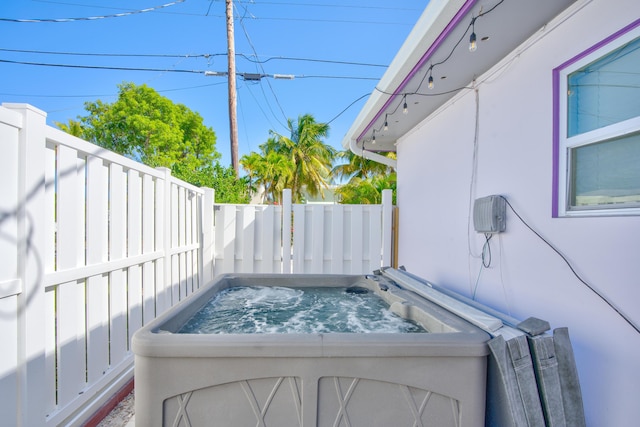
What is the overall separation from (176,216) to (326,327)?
218 cm

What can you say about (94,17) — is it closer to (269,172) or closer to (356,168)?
(269,172)

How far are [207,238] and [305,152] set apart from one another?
1199 cm

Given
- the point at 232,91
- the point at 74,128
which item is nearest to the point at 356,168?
the point at 232,91

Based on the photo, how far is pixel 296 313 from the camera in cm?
283

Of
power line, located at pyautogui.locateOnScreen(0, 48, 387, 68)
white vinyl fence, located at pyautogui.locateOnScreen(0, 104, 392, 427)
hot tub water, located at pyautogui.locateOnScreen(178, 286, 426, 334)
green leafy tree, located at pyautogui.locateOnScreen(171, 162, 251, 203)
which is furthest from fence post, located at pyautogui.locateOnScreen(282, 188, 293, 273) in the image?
power line, located at pyautogui.locateOnScreen(0, 48, 387, 68)

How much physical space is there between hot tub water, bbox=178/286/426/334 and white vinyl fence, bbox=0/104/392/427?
0.60 meters

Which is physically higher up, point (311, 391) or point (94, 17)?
point (94, 17)

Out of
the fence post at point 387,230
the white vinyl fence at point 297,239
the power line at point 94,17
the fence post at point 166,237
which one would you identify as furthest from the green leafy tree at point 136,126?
the fence post at point 166,237

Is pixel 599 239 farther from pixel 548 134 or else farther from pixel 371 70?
pixel 371 70

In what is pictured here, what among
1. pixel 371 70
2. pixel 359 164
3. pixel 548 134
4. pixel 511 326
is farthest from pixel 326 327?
pixel 359 164

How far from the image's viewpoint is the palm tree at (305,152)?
1568 centimetres

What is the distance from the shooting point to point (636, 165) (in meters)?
1.55

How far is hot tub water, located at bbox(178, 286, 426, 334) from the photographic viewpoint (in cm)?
238

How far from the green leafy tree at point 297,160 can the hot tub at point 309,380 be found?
43.6 feet
